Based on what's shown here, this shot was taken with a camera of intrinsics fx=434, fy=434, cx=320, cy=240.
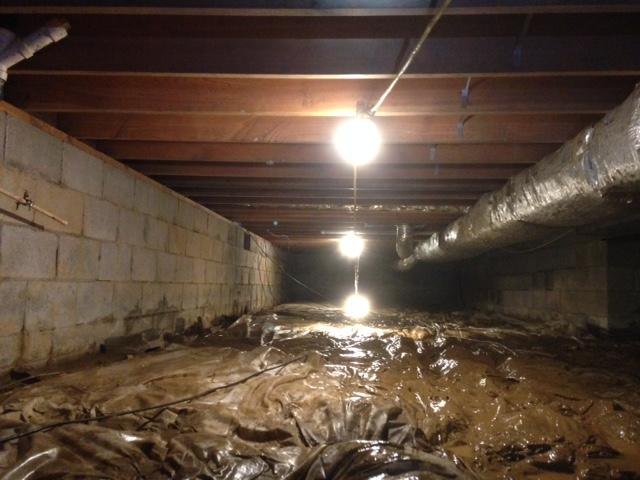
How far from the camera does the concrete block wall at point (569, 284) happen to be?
4.59 metres

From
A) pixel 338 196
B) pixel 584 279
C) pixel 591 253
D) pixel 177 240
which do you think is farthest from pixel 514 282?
pixel 177 240

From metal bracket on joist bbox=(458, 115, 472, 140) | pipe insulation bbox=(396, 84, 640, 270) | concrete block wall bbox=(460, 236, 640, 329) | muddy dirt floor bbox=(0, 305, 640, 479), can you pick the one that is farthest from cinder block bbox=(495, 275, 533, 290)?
metal bracket on joist bbox=(458, 115, 472, 140)

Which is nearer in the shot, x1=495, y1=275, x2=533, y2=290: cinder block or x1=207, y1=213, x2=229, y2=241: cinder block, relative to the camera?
x1=207, y1=213, x2=229, y2=241: cinder block

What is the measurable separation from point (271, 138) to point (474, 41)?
4.42 ft

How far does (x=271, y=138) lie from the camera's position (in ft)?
9.14

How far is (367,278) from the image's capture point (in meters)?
12.3

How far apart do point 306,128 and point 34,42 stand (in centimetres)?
149

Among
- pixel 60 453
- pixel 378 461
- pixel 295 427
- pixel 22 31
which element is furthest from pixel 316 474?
pixel 22 31

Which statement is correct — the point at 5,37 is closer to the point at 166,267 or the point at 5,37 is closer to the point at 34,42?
the point at 34,42

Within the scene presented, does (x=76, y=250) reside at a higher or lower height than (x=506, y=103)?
lower

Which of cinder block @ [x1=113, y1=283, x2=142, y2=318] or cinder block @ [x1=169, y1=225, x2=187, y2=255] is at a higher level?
cinder block @ [x1=169, y1=225, x2=187, y2=255]

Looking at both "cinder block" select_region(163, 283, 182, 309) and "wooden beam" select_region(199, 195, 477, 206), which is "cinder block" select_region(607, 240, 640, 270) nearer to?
"wooden beam" select_region(199, 195, 477, 206)

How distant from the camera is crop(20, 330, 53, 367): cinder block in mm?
2400

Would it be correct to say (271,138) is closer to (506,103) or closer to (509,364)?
(506,103)
